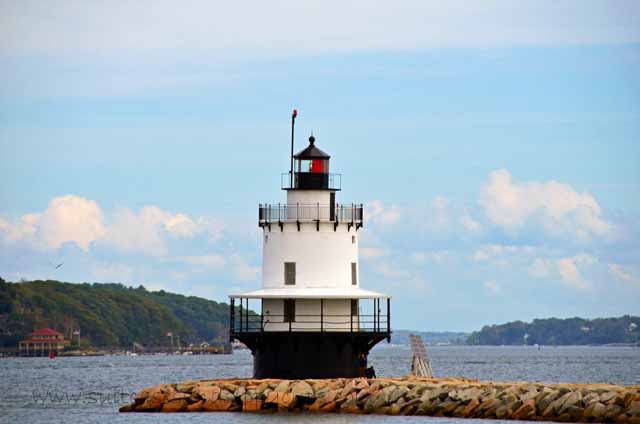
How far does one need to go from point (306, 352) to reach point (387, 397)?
323 centimetres

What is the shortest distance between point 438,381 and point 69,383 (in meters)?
41.0

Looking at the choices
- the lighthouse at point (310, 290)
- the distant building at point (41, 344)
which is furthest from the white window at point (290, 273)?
the distant building at point (41, 344)

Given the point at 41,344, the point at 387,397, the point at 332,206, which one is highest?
the point at 41,344

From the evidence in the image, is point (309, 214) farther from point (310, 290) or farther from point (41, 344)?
point (41, 344)

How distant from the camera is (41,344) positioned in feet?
632

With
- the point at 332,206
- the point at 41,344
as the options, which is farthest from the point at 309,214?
the point at 41,344

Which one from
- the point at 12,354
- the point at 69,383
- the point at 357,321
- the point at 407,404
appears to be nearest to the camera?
the point at 407,404

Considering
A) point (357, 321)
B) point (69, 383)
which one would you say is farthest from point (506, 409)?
point (69, 383)

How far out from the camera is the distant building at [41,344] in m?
191

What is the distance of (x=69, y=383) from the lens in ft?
263

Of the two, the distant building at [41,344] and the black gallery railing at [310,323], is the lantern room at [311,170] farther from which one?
the distant building at [41,344]

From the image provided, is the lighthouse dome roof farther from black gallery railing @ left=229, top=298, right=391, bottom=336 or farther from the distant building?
the distant building

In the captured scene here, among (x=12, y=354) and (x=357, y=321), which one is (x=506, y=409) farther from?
(x=12, y=354)

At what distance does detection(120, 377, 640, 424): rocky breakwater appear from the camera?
41156 mm
